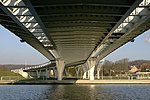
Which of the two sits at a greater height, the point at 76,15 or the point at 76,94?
the point at 76,15

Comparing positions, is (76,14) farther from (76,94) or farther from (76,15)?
(76,94)

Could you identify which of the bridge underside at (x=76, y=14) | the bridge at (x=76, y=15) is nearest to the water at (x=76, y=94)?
the bridge at (x=76, y=15)

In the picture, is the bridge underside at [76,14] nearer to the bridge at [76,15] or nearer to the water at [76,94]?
the bridge at [76,15]

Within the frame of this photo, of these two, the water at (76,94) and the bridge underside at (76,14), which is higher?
the bridge underside at (76,14)

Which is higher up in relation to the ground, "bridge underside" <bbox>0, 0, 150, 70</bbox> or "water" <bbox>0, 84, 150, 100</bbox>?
"bridge underside" <bbox>0, 0, 150, 70</bbox>

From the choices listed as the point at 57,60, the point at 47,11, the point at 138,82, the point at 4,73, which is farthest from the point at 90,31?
the point at 4,73

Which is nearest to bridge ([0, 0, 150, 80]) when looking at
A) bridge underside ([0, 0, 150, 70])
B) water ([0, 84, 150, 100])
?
bridge underside ([0, 0, 150, 70])

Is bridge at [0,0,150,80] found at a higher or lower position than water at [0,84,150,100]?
higher

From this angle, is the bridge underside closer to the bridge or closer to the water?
the bridge

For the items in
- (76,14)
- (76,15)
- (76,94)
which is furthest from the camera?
(76,94)

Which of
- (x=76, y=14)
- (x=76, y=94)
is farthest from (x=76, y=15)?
(x=76, y=94)

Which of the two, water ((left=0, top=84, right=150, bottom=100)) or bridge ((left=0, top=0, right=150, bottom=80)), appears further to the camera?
water ((left=0, top=84, right=150, bottom=100))

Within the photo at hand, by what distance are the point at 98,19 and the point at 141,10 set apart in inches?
128

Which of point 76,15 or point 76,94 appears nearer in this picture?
point 76,15
